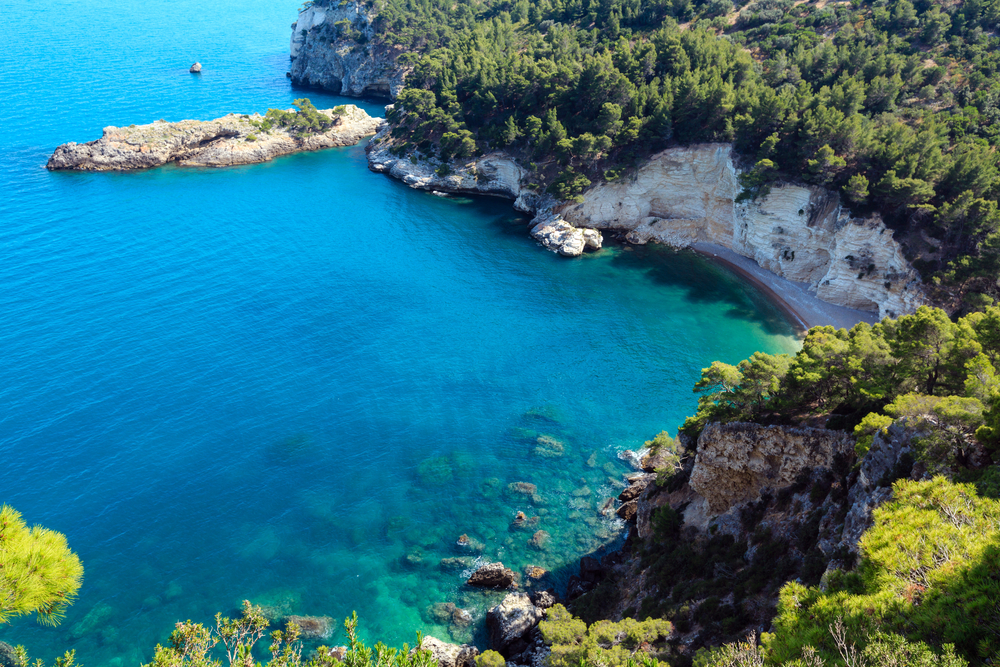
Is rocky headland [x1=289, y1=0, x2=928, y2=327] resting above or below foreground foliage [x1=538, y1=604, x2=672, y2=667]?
above

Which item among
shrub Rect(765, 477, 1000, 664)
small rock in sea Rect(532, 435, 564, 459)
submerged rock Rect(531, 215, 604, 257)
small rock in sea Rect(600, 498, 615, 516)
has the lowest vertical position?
small rock in sea Rect(600, 498, 615, 516)

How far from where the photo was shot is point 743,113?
63031mm

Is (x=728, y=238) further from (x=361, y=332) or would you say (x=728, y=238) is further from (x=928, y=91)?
(x=361, y=332)

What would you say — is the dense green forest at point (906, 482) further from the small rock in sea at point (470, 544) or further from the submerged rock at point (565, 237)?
the submerged rock at point (565, 237)

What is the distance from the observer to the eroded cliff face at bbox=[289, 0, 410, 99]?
121 m

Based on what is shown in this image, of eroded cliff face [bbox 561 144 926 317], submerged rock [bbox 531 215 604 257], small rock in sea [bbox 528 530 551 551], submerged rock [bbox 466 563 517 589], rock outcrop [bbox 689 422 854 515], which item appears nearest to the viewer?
rock outcrop [bbox 689 422 854 515]

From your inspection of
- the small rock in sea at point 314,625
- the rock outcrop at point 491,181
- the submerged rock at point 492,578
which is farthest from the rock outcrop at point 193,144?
the submerged rock at point 492,578

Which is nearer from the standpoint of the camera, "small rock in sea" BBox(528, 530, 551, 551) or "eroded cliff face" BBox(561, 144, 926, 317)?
"small rock in sea" BBox(528, 530, 551, 551)

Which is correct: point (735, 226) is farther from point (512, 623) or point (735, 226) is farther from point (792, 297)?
point (512, 623)

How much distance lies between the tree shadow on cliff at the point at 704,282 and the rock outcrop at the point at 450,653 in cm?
3949

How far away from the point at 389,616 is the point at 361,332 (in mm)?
27783

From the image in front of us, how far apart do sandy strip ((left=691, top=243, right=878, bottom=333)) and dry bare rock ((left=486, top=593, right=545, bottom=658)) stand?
37.9 metres

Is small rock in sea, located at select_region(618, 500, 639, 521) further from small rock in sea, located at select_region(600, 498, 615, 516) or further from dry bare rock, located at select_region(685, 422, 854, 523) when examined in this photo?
dry bare rock, located at select_region(685, 422, 854, 523)

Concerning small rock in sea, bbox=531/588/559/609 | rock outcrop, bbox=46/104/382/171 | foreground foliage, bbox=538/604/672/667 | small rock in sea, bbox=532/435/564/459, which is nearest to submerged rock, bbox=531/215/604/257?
small rock in sea, bbox=532/435/564/459
